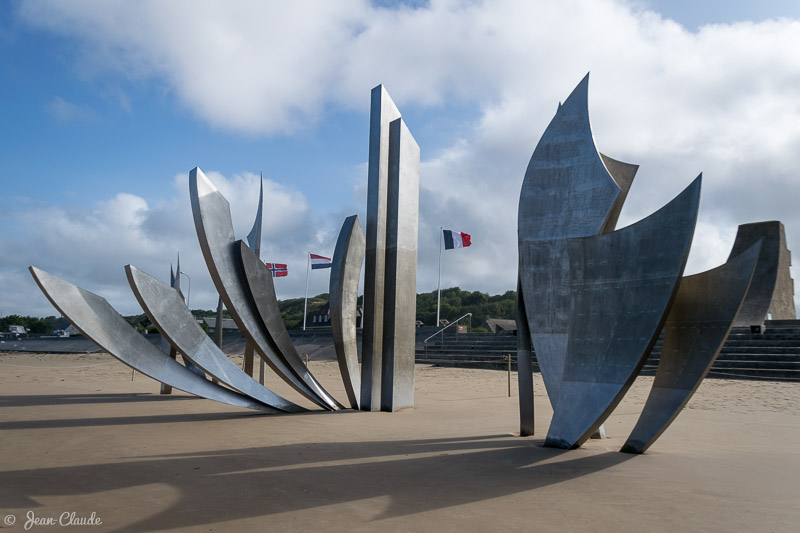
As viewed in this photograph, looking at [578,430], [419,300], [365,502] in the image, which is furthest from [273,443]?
[419,300]

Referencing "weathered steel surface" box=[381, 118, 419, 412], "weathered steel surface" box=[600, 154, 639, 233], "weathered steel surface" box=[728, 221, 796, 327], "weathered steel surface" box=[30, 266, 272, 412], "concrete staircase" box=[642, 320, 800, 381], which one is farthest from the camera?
"weathered steel surface" box=[728, 221, 796, 327]

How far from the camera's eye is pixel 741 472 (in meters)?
5.49

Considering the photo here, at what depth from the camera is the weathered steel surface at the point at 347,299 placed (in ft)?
35.0

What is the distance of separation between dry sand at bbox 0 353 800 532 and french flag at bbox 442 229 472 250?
1909cm

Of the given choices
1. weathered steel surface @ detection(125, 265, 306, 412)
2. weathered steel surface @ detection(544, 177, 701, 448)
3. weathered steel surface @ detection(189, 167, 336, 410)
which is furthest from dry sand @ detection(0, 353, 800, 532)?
weathered steel surface @ detection(189, 167, 336, 410)

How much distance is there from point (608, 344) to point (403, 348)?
545cm

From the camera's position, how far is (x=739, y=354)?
58.1 feet

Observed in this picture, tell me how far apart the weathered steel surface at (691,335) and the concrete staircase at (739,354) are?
11.6m

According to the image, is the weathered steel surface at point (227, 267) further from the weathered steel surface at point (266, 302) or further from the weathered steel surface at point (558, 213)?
the weathered steel surface at point (558, 213)

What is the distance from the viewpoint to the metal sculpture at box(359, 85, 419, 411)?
1091 cm

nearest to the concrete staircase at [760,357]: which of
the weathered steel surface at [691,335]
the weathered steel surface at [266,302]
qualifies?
the weathered steel surface at [691,335]

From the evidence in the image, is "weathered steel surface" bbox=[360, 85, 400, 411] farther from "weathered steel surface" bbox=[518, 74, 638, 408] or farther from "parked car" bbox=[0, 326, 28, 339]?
"parked car" bbox=[0, 326, 28, 339]

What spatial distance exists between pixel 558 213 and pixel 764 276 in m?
19.3

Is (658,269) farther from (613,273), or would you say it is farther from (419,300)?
(419,300)
